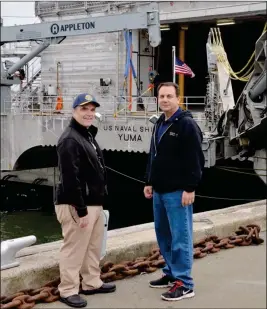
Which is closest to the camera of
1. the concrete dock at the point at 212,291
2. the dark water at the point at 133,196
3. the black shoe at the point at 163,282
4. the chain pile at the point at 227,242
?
the concrete dock at the point at 212,291

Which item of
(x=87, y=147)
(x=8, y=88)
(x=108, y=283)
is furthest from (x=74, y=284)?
(x=8, y=88)

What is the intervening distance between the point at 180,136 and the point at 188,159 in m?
0.19

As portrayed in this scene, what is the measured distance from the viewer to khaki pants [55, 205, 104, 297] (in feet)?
13.3

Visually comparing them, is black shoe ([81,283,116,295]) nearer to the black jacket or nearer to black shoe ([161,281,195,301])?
black shoe ([161,281,195,301])

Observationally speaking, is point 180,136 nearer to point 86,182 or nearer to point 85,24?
point 86,182

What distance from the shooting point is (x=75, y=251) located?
A: 13.4 ft

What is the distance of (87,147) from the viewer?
410 cm

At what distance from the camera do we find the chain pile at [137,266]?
13.0 feet

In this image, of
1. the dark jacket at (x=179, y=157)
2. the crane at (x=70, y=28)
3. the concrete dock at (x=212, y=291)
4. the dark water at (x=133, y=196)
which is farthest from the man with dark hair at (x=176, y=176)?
the crane at (x=70, y=28)

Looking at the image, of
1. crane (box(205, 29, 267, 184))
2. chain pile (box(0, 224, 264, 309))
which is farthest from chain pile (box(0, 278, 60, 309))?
crane (box(205, 29, 267, 184))

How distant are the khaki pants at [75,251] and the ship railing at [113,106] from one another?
1136cm

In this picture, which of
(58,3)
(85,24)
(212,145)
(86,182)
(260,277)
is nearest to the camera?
(260,277)

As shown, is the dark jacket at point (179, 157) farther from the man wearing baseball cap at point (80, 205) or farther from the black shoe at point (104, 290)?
the black shoe at point (104, 290)

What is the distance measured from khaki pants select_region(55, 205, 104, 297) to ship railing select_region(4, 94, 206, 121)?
11358mm
